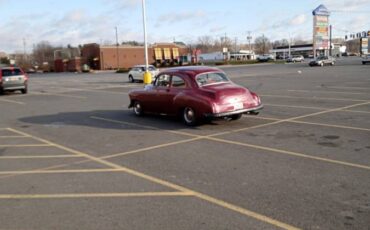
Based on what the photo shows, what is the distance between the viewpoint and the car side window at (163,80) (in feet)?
41.2

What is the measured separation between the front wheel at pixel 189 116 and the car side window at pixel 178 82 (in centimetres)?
69

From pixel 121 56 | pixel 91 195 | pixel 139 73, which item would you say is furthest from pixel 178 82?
pixel 121 56

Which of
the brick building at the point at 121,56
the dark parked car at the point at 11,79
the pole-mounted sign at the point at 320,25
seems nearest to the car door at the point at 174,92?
the dark parked car at the point at 11,79

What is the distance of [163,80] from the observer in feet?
41.8

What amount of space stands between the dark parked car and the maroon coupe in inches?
633

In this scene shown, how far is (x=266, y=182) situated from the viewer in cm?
632

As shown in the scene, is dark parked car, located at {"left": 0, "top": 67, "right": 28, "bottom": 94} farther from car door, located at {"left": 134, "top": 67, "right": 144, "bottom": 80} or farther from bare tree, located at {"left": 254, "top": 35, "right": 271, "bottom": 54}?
bare tree, located at {"left": 254, "top": 35, "right": 271, "bottom": 54}

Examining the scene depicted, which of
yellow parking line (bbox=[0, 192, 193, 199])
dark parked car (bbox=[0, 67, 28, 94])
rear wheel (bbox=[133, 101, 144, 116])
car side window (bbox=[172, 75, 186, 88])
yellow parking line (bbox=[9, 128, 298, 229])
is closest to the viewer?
yellow parking line (bbox=[9, 128, 298, 229])

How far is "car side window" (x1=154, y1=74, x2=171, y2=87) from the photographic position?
12.6 meters

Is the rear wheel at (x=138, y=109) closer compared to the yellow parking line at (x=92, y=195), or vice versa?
the yellow parking line at (x=92, y=195)

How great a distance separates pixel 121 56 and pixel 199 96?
87544 mm

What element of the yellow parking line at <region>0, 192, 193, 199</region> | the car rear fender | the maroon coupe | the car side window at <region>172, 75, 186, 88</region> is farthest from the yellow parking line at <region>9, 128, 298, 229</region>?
the car side window at <region>172, 75, 186, 88</region>

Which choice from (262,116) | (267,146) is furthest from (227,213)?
(262,116)

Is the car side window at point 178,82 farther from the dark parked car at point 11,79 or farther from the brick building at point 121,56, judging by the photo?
the brick building at point 121,56
